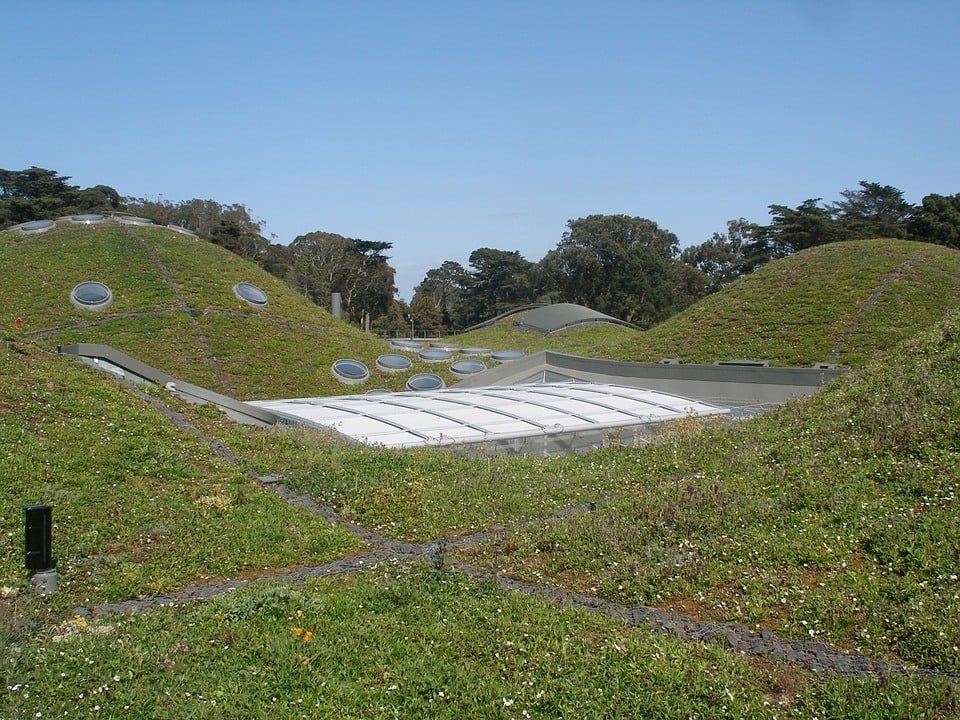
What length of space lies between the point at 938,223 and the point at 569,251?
1424 inches

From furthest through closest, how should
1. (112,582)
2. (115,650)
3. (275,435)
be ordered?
(275,435)
(112,582)
(115,650)

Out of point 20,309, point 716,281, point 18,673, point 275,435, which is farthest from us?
point 716,281

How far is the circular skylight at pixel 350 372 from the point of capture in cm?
2967

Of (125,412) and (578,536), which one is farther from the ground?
(125,412)

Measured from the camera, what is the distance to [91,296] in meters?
30.4

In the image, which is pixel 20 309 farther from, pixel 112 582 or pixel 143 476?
pixel 112 582

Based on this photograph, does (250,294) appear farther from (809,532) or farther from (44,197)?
(44,197)

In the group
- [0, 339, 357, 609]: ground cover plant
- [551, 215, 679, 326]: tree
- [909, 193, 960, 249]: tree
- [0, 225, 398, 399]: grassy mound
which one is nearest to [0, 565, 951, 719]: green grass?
[0, 339, 357, 609]: ground cover plant

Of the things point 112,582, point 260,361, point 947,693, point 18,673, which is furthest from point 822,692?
point 260,361

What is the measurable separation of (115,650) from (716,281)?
282ft

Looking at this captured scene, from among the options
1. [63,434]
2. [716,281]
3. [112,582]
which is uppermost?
[716,281]

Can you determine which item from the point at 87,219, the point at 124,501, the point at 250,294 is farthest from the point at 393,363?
the point at 124,501

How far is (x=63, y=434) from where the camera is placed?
1090 cm

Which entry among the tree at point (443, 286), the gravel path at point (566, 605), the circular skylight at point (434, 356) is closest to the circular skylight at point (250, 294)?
the circular skylight at point (434, 356)
